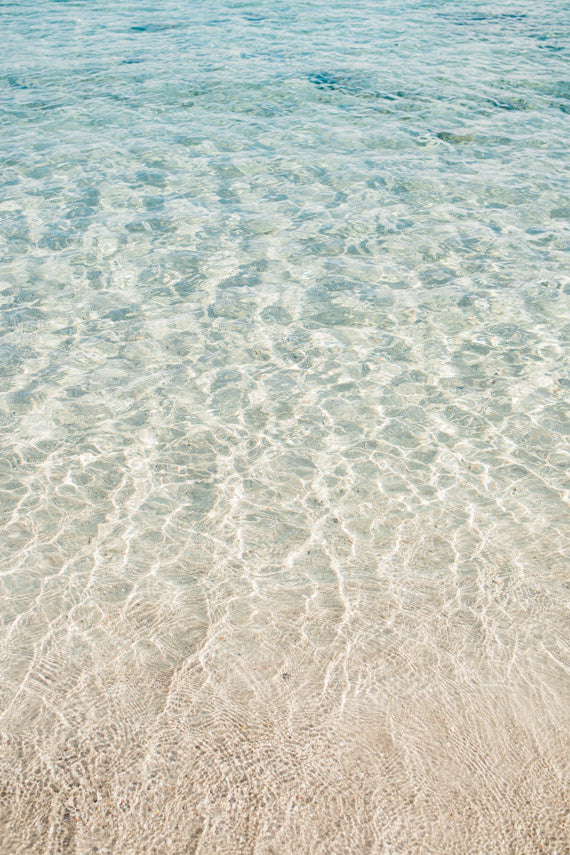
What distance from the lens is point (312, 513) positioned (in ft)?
15.8

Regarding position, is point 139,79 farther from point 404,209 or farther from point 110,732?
point 110,732

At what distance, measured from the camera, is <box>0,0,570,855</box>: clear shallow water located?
127 inches

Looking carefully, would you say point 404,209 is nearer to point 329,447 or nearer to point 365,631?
point 329,447

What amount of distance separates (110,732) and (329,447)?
2682 millimetres

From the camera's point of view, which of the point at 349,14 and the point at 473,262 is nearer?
the point at 473,262

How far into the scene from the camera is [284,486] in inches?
199

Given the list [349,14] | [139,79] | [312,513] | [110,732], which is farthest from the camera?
[349,14]

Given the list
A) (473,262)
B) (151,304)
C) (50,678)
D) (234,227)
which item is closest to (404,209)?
(473,262)

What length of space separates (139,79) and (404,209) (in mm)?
7247

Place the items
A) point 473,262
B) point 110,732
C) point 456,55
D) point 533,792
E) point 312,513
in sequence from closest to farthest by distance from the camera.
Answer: point 533,792 < point 110,732 < point 312,513 < point 473,262 < point 456,55

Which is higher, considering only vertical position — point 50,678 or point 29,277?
point 29,277

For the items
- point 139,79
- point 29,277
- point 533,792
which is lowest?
point 533,792

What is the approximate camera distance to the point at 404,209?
8789 mm

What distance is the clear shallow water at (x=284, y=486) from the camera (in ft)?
10.6
